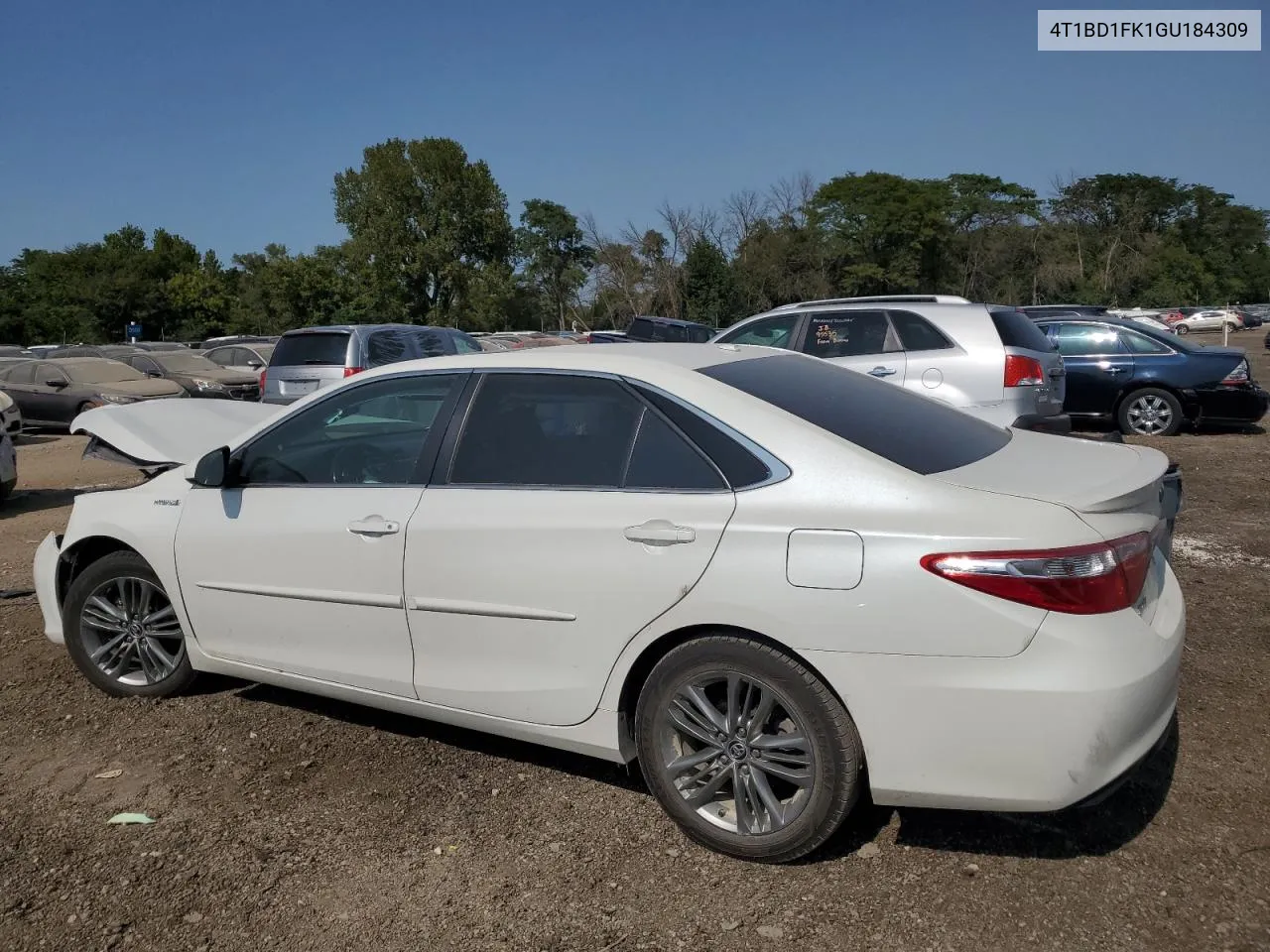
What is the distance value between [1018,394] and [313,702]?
6782mm

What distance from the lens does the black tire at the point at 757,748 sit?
2.99 metres

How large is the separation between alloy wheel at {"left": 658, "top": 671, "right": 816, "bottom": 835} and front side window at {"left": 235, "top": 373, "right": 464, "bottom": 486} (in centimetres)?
145

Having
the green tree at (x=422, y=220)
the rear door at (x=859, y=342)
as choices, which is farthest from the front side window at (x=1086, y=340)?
the green tree at (x=422, y=220)

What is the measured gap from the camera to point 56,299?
2436 inches

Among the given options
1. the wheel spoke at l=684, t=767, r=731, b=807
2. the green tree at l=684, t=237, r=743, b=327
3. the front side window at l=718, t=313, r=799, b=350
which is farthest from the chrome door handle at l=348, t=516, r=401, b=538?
the green tree at l=684, t=237, r=743, b=327

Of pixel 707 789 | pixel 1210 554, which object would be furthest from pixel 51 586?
pixel 1210 554

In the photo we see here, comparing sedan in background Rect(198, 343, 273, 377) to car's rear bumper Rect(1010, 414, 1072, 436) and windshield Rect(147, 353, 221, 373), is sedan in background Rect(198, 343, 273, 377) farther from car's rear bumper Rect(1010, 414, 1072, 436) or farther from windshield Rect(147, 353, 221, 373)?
car's rear bumper Rect(1010, 414, 1072, 436)

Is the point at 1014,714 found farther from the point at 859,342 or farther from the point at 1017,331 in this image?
the point at 1017,331

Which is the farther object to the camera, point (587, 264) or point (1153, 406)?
point (587, 264)

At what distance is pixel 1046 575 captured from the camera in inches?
110

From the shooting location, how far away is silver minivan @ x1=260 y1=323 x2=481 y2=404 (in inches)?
477

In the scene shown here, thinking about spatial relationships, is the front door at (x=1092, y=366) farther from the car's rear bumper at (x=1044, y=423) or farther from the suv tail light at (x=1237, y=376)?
the car's rear bumper at (x=1044, y=423)

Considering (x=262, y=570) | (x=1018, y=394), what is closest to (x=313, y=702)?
(x=262, y=570)

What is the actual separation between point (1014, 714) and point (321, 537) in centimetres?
245
